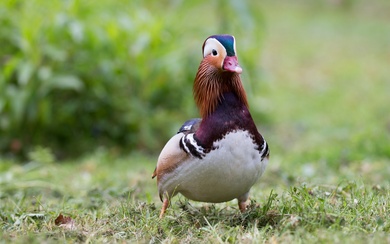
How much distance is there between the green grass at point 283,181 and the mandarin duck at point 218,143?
183 mm

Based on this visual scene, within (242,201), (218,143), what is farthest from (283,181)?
(218,143)

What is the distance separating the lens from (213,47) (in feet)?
11.3

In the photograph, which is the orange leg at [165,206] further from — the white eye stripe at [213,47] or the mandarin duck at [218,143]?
the white eye stripe at [213,47]

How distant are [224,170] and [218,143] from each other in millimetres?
135

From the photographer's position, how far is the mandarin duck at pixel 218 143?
3.31 meters

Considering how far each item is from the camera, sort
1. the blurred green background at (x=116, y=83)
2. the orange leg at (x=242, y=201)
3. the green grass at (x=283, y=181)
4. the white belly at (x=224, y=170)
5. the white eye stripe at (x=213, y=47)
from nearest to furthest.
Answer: the green grass at (x=283, y=181)
the white belly at (x=224, y=170)
the white eye stripe at (x=213, y=47)
the orange leg at (x=242, y=201)
the blurred green background at (x=116, y=83)

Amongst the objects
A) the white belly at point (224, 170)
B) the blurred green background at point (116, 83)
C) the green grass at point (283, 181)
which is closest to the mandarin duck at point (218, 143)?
the white belly at point (224, 170)

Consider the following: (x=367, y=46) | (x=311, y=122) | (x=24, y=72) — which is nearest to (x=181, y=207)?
(x=24, y=72)

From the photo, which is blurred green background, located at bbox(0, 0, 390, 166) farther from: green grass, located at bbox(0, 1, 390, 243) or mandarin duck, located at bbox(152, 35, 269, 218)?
mandarin duck, located at bbox(152, 35, 269, 218)

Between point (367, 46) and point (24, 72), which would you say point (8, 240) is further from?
point (367, 46)

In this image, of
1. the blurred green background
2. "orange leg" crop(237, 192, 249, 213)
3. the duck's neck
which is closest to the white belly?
"orange leg" crop(237, 192, 249, 213)

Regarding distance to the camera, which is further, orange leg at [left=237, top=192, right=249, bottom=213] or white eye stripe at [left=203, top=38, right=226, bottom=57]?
orange leg at [left=237, top=192, right=249, bottom=213]

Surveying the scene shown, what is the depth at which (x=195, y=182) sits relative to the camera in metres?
3.40

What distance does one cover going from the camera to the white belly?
10.8ft
